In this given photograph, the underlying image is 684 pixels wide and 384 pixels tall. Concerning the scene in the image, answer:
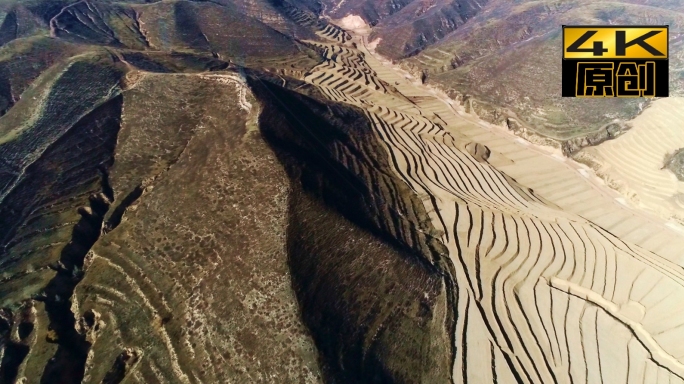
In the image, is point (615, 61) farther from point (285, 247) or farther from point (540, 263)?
point (285, 247)

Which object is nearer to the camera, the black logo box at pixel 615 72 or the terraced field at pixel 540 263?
the black logo box at pixel 615 72

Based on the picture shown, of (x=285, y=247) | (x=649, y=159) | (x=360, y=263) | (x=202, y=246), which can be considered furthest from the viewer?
(x=649, y=159)

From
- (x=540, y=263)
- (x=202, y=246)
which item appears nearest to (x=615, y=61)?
(x=540, y=263)

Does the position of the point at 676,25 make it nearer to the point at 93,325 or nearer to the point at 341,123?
the point at 341,123

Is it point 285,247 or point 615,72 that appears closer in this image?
point 615,72

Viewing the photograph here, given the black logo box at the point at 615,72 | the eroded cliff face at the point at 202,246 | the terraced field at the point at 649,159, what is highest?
the black logo box at the point at 615,72

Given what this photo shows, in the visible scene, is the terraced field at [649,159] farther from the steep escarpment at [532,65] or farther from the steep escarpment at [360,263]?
the steep escarpment at [360,263]

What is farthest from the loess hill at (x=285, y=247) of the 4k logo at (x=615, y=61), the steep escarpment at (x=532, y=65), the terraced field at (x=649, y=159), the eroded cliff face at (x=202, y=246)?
the 4k logo at (x=615, y=61)

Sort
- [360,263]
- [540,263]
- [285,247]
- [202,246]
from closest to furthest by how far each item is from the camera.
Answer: [202,246] < [285,247] < [360,263] < [540,263]

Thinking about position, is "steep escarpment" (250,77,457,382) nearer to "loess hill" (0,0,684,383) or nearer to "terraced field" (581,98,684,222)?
"loess hill" (0,0,684,383)
